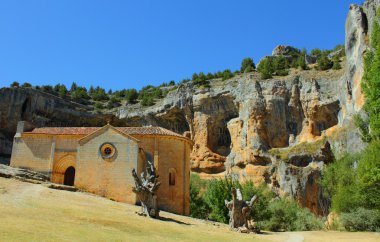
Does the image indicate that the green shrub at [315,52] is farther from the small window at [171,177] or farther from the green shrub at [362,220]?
the green shrub at [362,220]

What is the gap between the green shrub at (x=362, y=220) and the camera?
28578 millimetres

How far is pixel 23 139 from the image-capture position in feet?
122

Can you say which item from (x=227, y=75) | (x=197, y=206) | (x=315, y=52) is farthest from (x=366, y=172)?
(x=315, y=52)

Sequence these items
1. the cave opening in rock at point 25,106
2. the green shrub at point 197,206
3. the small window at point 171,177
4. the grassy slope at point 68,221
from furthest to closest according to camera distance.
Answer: the cave opening in rock at point 25,106 → the green shrub at point 197,206 → the small window at point 171,177 → the grassy slope at point 68,221

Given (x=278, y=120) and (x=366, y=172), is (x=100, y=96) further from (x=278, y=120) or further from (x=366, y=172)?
(x=366, y=172)

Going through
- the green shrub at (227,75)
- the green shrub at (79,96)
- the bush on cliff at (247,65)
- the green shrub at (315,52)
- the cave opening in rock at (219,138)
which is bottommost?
the cave opening in rock at (219,138)

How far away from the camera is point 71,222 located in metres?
18.2

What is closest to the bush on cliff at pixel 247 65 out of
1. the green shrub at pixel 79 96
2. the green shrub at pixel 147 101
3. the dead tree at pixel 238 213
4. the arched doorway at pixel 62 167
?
the green shrub at pixel 147 101

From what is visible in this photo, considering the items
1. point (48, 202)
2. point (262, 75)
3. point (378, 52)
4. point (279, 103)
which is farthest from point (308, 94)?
point (48, 202)

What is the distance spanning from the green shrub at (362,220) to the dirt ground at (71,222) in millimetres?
7165

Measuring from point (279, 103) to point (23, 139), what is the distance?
117 feet

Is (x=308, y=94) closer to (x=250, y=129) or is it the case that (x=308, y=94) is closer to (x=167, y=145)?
(x=250, y=129)

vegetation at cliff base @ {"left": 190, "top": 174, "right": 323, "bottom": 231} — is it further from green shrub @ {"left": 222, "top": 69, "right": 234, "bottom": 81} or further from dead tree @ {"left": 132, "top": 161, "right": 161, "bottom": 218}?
green shrub @ {"left": 222, "top": 69, "right": 234, "bottom": 81}

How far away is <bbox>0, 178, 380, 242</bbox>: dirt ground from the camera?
14375mm
